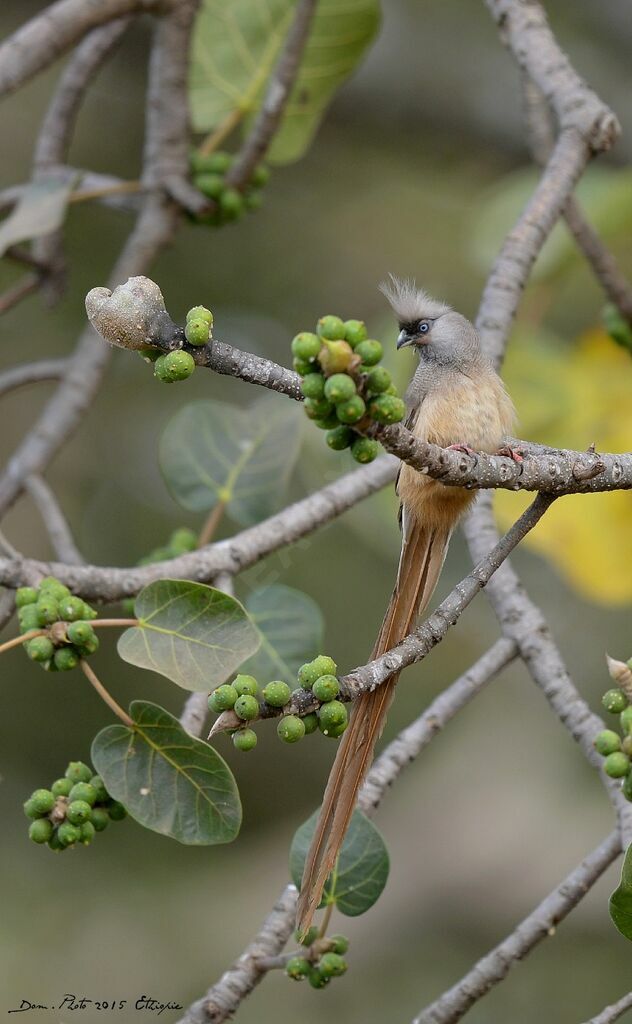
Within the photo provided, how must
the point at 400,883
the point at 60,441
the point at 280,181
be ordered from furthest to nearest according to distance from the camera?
the point at 280,181
the point at 400,883
the point at 60,441

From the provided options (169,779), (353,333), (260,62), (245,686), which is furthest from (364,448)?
(260,62)

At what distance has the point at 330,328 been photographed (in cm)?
129

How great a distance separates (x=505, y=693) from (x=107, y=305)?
462 cm

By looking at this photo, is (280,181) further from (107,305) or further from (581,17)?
(107,305)

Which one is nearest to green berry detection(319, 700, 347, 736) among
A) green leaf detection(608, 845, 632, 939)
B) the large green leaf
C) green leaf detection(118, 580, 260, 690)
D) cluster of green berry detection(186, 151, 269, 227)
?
green leaf detection(118, 580, 260, 690)

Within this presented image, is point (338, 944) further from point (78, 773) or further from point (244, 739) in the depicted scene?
point (244, 739)

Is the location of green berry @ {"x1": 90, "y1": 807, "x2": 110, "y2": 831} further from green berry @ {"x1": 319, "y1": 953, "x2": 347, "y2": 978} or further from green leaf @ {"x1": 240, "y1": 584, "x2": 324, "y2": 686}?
green leaf @ {"x1": 240, "y1": 584, "x2": 324, "y2": 686}

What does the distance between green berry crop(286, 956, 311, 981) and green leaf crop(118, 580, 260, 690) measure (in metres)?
0.49

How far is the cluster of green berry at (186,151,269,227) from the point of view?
334 cm

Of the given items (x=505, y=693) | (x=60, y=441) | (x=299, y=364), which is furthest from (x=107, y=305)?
(x=505, y=693)

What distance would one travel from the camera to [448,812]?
5.18 m

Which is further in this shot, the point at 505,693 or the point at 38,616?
the point at 505,693

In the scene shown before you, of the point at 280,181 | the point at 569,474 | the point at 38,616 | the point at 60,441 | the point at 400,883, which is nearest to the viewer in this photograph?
the point at 569,474

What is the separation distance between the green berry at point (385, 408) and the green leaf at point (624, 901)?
781mm
